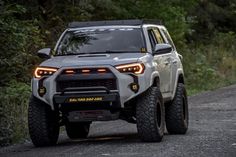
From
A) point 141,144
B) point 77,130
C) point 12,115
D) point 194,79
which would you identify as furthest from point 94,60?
point 194,79

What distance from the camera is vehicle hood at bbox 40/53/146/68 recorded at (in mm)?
12188

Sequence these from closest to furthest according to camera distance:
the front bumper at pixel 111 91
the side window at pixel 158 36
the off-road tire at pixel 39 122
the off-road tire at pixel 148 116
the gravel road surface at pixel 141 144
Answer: the gravel road surface at pixel 141 144 < the front bumper at pixel 111 91 < the off-road tire at pixel 148 116 < the off-road tire at pixel 39 122 < the side window at pixel 158 36

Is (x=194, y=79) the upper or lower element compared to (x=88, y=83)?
lower

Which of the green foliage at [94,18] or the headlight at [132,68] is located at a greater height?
the headlight at [132,68]

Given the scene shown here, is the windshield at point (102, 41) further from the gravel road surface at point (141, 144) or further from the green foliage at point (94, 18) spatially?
the gravel road surface at point (141, 144)

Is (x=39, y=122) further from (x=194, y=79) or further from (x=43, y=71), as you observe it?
(x=194, y=79)

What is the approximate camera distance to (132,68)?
39.8ft

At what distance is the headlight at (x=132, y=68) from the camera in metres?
12.1

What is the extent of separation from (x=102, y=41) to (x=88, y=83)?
4.45ft

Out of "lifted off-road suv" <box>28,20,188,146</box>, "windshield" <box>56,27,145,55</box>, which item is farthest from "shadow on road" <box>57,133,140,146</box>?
"windshield" <box>56,27,145,55</box>

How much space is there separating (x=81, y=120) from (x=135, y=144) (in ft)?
3.00

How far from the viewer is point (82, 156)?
11.0 m

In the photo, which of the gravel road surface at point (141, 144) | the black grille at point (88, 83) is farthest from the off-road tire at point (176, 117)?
the black grille at point (88, 83)

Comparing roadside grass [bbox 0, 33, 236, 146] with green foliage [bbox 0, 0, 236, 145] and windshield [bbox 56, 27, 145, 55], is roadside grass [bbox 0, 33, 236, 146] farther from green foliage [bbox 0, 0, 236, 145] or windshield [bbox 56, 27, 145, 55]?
windshield [bbox 56, 27, 145, 55]
